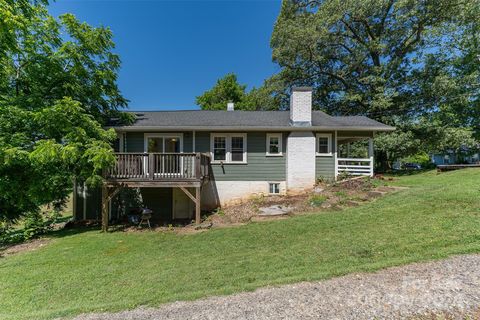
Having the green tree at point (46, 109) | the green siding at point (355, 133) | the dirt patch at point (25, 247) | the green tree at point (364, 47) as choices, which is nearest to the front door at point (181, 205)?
the green tree at point (46, 109)

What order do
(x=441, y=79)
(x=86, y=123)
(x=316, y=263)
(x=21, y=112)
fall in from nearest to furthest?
(x=316, y=263) < (x=21, y=112) < (x=86, y=123) < (x=441, y=79)

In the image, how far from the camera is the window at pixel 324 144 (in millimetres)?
11344

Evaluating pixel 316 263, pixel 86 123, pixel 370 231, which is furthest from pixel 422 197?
pixel 86 123

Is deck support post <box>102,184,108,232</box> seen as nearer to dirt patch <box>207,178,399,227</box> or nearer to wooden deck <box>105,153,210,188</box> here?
wooden deck <box>105,153,210,188</box>

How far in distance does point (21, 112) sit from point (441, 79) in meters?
22.8

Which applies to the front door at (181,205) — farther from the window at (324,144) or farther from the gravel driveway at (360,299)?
the gravel driveway at (360,299)

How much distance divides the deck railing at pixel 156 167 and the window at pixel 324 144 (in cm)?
622

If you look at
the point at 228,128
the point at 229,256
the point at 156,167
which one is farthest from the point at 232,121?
the point at 229,256

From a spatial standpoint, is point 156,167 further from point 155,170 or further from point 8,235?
point 8,235

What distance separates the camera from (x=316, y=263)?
175 inches

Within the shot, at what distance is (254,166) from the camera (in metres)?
11.1

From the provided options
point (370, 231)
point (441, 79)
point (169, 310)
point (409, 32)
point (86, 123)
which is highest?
point (409, 32)

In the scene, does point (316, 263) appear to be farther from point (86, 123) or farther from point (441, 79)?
point (441, 79)

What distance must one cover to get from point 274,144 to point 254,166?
1.49 m
